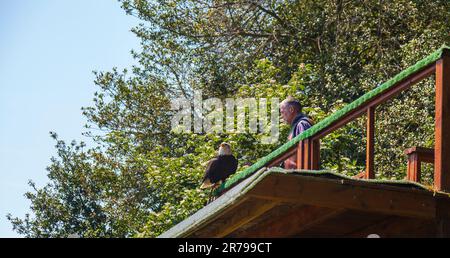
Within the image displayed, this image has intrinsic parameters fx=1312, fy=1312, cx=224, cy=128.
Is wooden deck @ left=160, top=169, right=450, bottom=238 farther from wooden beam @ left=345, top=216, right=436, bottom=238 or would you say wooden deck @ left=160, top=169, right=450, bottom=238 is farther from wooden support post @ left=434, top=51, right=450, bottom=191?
wooden support post @ left=434, top=51, right=450, bottom=191

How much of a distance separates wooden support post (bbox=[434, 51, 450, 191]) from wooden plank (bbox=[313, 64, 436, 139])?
9cm

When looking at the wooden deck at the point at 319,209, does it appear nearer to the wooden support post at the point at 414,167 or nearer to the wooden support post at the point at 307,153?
the wooden support post at the point at 307,153

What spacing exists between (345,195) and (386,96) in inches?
42.1

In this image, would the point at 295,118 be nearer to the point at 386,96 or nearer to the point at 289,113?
the point at 289,113

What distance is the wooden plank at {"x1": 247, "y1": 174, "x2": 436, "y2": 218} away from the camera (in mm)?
7891

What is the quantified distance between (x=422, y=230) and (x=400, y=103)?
1728cm

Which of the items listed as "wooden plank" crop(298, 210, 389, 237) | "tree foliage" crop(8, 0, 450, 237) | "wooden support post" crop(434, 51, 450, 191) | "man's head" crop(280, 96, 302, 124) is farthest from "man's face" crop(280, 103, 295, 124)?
"tree foliage" crop(8, 0, 450, 237)

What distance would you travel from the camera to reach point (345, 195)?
8.20 meters

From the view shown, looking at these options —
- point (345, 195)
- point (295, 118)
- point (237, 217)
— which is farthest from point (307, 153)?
point (345, 195)

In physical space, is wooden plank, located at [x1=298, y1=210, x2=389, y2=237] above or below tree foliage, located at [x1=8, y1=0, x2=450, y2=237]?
below

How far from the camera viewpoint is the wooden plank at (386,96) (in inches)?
341

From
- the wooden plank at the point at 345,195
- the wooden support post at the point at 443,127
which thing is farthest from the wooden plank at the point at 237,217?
the wooden support post at the point at 443,127

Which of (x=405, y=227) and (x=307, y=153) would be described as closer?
(x=405, y=227)
